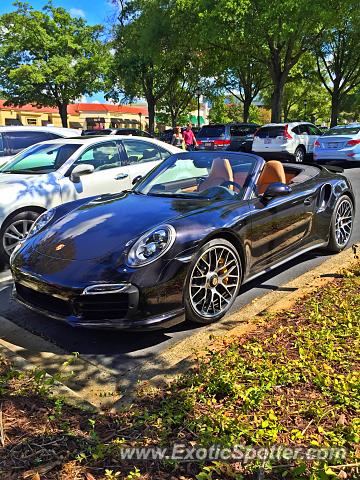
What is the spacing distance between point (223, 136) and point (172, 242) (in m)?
16.0

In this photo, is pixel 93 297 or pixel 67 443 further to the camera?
pixel 93 297

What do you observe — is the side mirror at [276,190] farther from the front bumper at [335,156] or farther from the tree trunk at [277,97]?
the tree trunk at [277,97]

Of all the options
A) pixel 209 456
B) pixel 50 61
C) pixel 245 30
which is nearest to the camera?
pixel 209 456

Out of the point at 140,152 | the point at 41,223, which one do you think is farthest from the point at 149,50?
the point at 41,223

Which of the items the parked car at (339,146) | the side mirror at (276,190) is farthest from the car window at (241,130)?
the side mirror at (276,190)

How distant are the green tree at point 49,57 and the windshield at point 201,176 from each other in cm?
2560

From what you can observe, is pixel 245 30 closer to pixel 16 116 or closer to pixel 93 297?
pixel 93 297

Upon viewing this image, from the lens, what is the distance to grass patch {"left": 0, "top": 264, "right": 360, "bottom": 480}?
195cm

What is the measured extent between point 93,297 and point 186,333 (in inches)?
34.7

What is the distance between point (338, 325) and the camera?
319 cm

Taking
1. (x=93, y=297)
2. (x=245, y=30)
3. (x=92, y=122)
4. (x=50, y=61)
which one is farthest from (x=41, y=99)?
(x=93, y=297)

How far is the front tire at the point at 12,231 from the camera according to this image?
5.24 meters

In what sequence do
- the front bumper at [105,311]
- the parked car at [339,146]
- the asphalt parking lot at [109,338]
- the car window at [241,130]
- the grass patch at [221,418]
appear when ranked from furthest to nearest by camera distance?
the car window at [241,130]
the parked car at [339,146]
the asphalt parking lot at [109,338]
the front bumper at [105,311]
the grass patch at [221,418]

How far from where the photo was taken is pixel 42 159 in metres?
6.38
